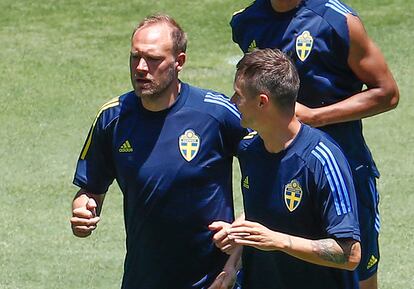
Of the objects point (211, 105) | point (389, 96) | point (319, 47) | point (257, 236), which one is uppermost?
point (319, 47)

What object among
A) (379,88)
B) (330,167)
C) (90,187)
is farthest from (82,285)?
(330,167)

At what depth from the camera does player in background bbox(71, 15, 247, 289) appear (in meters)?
5.97

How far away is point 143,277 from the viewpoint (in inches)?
239

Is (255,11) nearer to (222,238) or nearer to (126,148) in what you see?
(126,148)

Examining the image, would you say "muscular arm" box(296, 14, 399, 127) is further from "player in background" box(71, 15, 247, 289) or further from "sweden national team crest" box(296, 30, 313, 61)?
"player in background" box(71, 15, 247, 289)

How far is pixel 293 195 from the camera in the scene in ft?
17.8

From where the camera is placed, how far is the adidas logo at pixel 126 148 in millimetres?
6024

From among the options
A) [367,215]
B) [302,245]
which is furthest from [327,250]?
[367,215]

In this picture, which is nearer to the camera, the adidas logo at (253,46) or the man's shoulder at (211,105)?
the man's shoulder at (211,105)

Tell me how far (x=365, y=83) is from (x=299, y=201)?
1.18m

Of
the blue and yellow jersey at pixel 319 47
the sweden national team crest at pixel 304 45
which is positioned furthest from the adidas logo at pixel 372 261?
the sweden national team crest at pixel 304 45

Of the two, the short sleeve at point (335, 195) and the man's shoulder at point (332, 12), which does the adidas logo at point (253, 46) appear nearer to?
the man's shoulder at point (332, 12)

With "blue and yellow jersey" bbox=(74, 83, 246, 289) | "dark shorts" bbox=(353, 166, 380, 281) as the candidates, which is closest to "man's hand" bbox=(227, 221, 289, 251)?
"blue and yellow jersey" bbox=(74, 83, 246, 289)

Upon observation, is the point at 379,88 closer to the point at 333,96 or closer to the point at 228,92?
the point at 333,96
